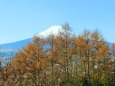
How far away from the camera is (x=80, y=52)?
143ft

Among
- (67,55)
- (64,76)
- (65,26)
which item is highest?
(65,26)

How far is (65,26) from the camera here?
1630 inches

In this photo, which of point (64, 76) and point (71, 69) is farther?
point (71, 69)

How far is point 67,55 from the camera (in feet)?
137

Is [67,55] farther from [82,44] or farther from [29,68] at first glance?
[29,68]

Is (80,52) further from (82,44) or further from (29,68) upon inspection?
(29,68)

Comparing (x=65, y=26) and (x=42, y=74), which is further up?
(x=65, y=26)

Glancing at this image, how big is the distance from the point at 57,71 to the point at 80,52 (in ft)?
13.3

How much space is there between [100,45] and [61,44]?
5.24 meters

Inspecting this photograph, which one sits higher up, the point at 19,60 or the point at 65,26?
the point at 65,26

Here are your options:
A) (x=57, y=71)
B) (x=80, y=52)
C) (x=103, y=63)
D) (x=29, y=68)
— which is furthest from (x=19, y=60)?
(x=103, y=63)

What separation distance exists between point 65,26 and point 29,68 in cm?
722

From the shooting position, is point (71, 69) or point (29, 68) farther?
point (71, 69)

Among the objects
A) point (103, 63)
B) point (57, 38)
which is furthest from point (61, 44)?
point (103, 63)
